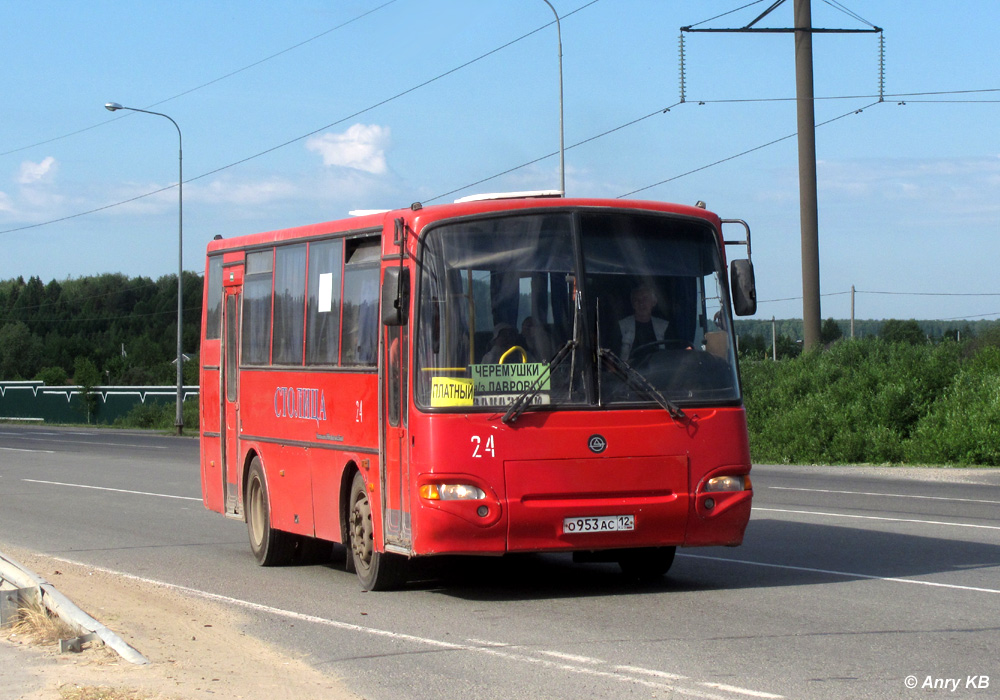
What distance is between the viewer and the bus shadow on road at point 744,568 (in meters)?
10.4

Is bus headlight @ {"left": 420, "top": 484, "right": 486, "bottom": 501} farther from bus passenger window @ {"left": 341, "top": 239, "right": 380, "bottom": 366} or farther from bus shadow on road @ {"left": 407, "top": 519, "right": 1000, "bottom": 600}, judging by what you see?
bus passenger window @ {"left": 341, "top": 239, "right": 380, "bottom": 366}

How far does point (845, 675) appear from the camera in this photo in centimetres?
686

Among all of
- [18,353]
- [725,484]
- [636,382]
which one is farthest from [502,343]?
[18,353]

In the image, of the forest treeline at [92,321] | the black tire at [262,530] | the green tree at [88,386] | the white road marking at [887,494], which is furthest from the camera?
the forest treeline at [92,321]

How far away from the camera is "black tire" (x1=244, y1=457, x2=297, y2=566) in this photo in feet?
40.9

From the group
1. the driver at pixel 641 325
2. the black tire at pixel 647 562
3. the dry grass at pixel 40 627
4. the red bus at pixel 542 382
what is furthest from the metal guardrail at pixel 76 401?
the dry grass at pixel 40 627

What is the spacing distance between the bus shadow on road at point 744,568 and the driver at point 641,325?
6.09ft

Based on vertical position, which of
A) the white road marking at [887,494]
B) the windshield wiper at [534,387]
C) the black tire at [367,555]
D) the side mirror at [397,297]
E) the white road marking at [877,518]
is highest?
the side mirror at [397,297]

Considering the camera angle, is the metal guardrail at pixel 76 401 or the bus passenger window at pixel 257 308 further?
the metal guardrail at pixel 76 401

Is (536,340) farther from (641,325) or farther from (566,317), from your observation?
(641,325)

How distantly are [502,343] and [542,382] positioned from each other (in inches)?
15.6

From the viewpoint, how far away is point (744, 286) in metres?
10.2

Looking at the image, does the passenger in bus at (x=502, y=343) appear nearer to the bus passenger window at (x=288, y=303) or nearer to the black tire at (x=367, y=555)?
the black tire at (x=367, y=555)

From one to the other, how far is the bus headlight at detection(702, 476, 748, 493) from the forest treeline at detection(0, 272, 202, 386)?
10991 cm
